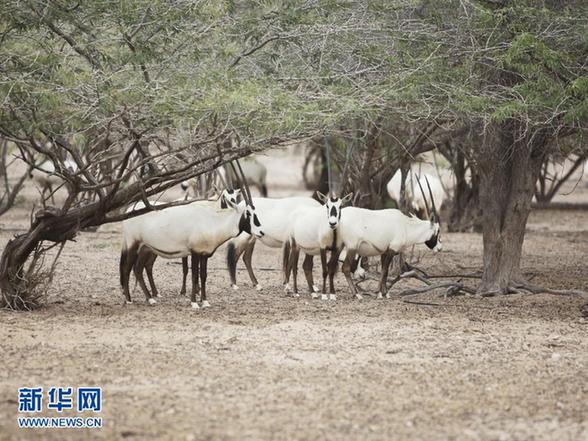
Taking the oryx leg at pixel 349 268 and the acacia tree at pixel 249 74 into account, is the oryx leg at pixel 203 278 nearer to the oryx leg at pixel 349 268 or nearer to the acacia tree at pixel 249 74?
the acacia tree at pixel 249 74

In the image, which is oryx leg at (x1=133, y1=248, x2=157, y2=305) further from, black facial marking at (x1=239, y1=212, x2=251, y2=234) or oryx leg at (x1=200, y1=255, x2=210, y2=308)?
black facial marking at (x1=239, y1=212, x2=251, y2=234)

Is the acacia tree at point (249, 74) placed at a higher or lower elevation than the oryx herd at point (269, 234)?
higher

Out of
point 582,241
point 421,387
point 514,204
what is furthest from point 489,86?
point 582,241

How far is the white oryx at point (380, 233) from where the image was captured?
13.7m

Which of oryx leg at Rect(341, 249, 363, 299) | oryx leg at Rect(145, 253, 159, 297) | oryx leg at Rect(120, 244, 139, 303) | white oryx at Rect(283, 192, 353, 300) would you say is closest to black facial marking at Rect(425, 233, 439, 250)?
oryx leg at Rect(341, 249, 363, 299)

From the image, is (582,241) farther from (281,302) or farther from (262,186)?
(281,302)

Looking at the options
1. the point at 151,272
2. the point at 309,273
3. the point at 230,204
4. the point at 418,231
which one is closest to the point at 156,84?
the point at 230,204

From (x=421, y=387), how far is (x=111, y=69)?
198 inches

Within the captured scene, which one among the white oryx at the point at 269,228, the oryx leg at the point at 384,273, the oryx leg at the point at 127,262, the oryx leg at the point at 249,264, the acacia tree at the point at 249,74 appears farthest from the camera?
the oryx leg at the point at 249,264

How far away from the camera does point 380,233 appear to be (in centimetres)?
1382

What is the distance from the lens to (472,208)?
962 inches

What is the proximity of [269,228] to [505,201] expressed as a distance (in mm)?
3071

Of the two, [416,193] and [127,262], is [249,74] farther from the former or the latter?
[416,193]

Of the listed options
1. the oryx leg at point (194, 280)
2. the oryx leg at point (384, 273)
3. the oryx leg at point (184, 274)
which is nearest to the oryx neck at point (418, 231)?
the oryx leg at point (384, 273)
